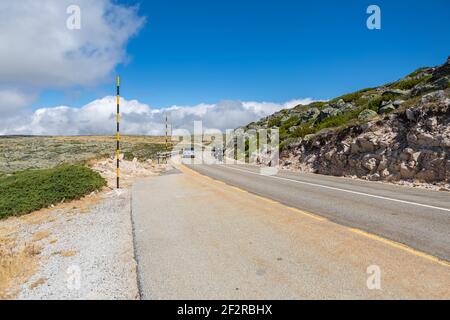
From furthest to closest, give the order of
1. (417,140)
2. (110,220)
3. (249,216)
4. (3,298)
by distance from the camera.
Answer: (417,140)
(110,220)
(249,216)
(3,298)

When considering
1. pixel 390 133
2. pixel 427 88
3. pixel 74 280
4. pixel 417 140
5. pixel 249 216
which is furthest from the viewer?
pixel 427 88

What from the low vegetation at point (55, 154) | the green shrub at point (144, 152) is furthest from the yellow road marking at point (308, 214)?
the green shrub at point (144, 152)

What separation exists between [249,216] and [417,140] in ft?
37.0

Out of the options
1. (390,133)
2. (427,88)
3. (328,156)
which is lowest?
(328,156)

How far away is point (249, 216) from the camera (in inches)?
A: 301

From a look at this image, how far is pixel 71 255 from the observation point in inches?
223

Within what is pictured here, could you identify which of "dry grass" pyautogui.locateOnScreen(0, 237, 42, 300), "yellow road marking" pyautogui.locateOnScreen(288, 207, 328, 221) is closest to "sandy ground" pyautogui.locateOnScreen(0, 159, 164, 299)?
"dry grass" pyautogui.locateOnScreen(0, 237, 42, 300)

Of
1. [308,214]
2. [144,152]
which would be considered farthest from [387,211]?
[144,152]

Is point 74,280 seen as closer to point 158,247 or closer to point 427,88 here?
point 158,247

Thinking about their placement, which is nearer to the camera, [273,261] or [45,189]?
[273,261]

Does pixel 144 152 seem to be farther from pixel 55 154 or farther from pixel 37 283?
pixel 37 283

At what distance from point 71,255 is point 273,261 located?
346cm

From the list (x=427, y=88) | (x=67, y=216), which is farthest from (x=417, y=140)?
(x=67, y=216)

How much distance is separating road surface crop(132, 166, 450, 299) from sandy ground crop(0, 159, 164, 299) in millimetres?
316
